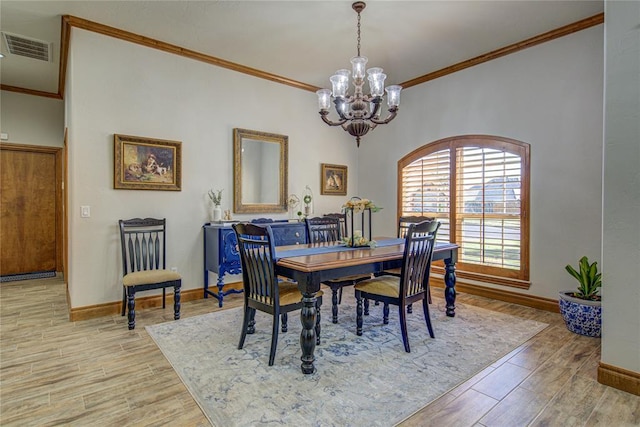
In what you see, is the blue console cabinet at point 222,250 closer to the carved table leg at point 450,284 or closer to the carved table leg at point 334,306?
the carved table leg at point 334,306

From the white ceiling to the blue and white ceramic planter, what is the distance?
9.07 ft

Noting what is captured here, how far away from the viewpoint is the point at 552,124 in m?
3.83

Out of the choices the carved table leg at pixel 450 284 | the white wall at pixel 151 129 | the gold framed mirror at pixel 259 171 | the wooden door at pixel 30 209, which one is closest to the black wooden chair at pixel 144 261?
the white wall at pixel 151 129

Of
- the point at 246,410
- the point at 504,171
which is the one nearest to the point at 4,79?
the point at 246,410

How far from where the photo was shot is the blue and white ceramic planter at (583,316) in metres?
3.02

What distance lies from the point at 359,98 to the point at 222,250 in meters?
2.25

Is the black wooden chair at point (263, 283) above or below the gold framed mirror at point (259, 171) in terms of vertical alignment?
below

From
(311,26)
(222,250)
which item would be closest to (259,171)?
(222,250)

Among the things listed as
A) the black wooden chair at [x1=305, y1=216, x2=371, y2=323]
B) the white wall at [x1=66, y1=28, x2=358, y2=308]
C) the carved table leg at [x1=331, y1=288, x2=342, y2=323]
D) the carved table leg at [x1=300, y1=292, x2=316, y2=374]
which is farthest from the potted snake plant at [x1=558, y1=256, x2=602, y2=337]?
the white wall at [x1=66, y1=28, x2=358, y2=308]

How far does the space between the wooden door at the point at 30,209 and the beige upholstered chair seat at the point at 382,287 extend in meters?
5.56

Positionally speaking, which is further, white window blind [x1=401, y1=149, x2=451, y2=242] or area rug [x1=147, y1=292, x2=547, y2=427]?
white window blind [x1=401, y1=149, x2=451, y2=242]

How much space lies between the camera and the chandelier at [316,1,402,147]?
3.15 metres

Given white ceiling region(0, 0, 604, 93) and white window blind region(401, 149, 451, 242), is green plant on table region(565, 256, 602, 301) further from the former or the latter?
white ceiling region(0, 0, 604, 93)

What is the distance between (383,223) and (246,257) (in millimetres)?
3433
